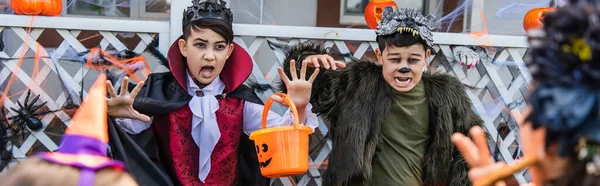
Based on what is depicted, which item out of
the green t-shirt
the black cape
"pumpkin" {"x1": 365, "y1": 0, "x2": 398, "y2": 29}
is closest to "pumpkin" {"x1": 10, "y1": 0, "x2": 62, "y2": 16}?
the black cape

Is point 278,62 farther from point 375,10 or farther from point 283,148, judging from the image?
point 283,148

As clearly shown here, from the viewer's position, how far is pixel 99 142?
5.06 ft

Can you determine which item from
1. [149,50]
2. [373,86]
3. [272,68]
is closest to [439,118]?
[373,86]

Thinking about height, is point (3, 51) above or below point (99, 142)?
above

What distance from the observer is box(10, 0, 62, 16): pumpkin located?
370cm

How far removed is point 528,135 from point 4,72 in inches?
117

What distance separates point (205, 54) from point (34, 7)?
987 mm

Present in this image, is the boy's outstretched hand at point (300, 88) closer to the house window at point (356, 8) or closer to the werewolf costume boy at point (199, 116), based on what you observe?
the werewolf costume boy at point (199, 116)

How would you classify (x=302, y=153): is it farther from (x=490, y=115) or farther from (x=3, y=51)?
(x=3, y=51)

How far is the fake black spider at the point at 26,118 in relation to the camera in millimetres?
3725

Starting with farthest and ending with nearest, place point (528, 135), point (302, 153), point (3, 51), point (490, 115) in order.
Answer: point (490, 115), point (3, 51), point (302, 153), point (528, 135)

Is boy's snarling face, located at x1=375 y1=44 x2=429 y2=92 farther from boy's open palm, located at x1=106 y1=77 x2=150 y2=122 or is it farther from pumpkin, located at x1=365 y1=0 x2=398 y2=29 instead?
boy's open palm, located at x1=106 y1=77 x2=150 y2=122

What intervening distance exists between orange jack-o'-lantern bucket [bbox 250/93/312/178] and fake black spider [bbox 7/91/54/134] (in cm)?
127

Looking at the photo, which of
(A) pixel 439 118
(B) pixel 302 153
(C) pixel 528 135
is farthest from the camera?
(A) pixel 439 118
